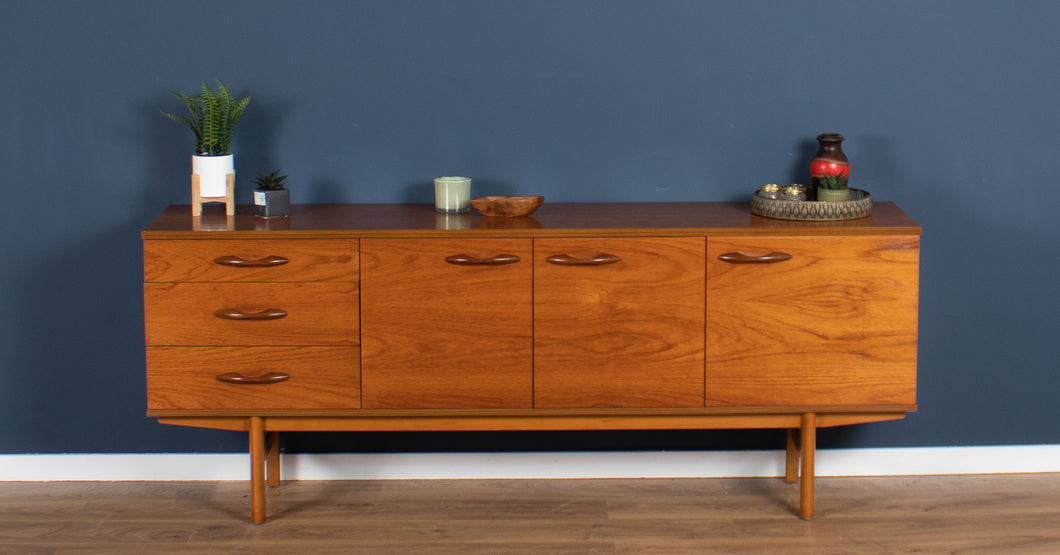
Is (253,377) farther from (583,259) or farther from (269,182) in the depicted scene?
(583,259)

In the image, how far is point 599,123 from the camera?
321cm

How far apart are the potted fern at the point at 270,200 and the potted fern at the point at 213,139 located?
2.9 inches

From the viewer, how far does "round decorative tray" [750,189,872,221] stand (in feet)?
9.66

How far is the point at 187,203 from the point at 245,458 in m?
0.70

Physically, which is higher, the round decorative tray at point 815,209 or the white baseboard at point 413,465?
the round decorative tray at point 815,209

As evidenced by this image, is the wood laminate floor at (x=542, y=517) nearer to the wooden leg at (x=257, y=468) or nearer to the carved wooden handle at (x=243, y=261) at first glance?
the wooden leg at (x=257, y=468)

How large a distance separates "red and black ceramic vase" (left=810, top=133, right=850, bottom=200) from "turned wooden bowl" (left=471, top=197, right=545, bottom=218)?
70 cm

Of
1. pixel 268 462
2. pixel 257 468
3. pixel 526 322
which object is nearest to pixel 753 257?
pixel 526 322

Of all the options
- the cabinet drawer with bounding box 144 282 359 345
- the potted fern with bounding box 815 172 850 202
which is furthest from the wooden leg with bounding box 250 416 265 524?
the potted fern with bounding box 815 172 850 202

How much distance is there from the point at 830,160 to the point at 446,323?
3.44 ft

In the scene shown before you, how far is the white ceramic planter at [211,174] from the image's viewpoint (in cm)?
304

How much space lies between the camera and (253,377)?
2.91 meters

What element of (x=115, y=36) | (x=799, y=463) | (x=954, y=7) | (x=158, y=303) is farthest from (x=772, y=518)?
(x=115, y=36)

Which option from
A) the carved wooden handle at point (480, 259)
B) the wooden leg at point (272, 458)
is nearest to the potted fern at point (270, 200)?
the carved wooden handle at point (480, 259)
